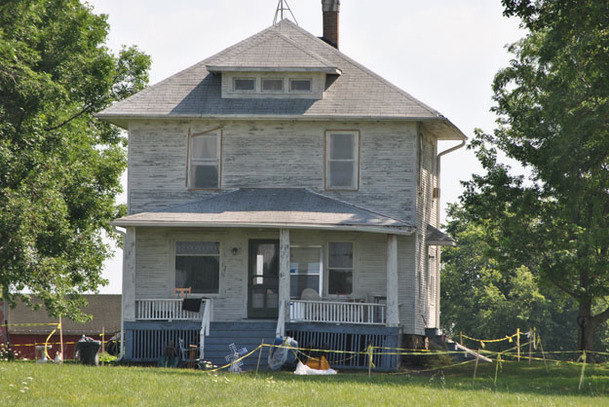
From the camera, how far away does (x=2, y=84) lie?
2948 cm

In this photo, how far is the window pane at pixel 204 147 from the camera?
2841 cm

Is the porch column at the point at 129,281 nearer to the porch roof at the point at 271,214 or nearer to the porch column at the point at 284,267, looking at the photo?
the porch roof at the point at 271,214

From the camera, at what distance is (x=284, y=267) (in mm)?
25859

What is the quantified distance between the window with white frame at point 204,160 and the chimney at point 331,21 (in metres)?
6.50

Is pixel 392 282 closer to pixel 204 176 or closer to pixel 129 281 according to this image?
pixel 204 176

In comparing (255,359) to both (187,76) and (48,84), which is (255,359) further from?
(48,84)

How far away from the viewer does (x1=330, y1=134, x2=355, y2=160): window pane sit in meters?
28.1

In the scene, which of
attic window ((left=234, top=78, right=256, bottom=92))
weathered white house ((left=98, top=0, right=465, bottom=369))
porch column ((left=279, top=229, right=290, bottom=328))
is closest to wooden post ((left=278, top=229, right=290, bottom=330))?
porch column ((left=279, top=229, right=290, bottom=328))

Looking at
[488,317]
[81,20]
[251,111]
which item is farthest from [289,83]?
[488,317]

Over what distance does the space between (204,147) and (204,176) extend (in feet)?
2.58

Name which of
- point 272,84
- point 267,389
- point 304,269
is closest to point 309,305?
point 304,269

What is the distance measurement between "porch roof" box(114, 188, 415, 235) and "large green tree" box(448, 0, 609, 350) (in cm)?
479

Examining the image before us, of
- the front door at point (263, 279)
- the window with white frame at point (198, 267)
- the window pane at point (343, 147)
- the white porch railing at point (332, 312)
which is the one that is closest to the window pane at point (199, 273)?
the window with white frame at point (198, 267)

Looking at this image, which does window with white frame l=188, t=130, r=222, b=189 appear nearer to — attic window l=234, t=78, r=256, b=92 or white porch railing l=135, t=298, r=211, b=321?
attic window l=234, t=78, r=256, b=92
